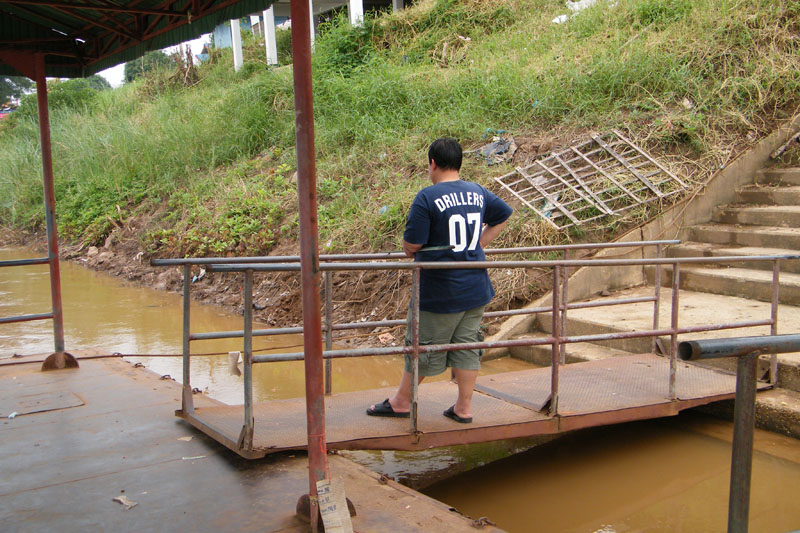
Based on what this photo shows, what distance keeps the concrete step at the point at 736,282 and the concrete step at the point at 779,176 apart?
161 cm

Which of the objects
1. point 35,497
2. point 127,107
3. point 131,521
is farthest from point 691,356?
point 127,107

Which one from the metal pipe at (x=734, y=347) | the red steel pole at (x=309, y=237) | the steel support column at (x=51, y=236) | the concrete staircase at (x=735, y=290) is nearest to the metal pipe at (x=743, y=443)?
the metal pipe at (x=734, y=347)

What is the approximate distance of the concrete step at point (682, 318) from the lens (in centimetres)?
561

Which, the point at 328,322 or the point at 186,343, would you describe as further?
the point at 328,322

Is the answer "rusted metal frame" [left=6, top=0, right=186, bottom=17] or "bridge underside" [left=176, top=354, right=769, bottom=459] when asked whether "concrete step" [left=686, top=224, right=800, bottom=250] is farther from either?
"rusted metal frame" [left=6, top=0, right=186, bottom=17]

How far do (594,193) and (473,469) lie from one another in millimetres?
4360

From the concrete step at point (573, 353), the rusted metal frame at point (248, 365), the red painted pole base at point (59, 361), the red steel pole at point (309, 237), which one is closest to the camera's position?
the red steel pole at point (309, 237)

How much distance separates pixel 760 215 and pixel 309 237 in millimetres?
6643

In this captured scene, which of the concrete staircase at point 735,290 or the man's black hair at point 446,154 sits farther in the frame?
the concrete staircase at point 735,290

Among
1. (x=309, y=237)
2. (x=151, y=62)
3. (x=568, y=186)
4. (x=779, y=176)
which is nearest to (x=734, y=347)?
(x=309, y=237)

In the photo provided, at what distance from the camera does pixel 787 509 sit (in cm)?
366

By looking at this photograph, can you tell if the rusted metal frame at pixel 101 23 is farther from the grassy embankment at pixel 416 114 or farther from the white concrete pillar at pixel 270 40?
the white concrete pillar at pixel 270 40

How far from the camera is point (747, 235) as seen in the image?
23.9ft

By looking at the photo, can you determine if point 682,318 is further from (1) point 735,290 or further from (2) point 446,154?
(2) point 446,154
